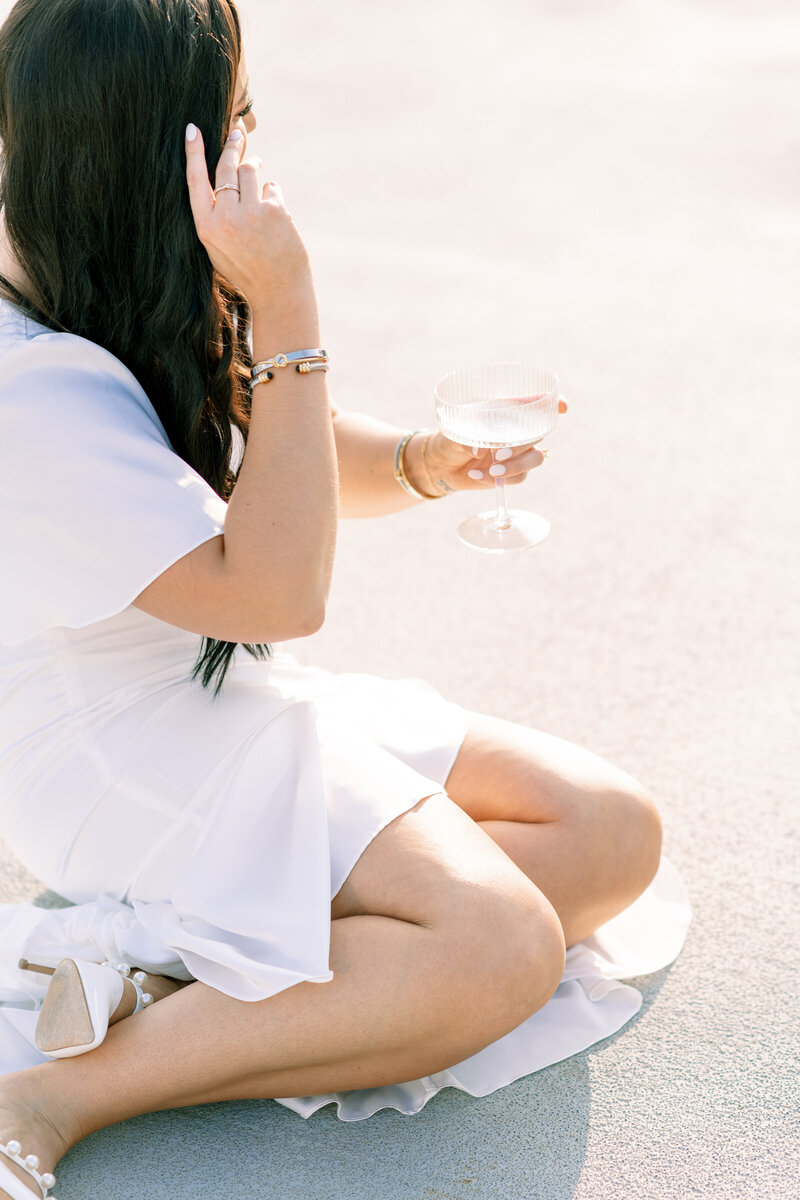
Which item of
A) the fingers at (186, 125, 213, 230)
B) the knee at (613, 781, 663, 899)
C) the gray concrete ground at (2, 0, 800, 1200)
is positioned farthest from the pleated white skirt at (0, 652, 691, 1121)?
the fingers at (186, 125, 213, 230)

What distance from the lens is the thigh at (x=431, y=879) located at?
67.2 inches

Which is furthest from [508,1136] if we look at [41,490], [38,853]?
[41,490]

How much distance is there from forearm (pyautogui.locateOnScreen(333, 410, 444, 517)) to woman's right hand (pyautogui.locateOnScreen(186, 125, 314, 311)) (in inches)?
23.0

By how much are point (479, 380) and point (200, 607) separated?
0.77m

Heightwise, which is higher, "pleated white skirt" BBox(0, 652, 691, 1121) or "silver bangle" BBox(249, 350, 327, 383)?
"silver bangle" BBox(249, 350, 327, 383)

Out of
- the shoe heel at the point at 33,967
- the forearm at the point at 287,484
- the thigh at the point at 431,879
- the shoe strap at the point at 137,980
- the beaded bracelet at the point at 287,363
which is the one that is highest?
the beaded bracelet at the point at 287,363

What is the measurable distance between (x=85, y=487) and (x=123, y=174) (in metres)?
0.41

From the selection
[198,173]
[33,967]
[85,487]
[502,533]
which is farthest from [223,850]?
[198,173]

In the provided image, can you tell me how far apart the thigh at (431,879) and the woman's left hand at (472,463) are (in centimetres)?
61

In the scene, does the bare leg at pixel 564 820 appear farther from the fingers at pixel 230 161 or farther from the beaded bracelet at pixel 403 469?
the fingers at pixel 230 161

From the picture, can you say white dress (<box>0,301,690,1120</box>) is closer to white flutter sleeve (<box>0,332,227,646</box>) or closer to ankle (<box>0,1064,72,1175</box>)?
white flutter sleeve (<box>0,332,227,646</box>)

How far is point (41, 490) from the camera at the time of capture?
1602 mm

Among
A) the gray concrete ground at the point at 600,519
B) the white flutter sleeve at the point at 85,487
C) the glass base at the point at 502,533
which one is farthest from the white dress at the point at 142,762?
the glass base at the point at 502,533

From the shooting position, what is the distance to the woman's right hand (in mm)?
1658
